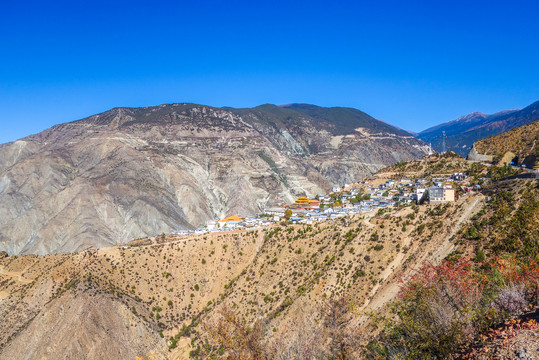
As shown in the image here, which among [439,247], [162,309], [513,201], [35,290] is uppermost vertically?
[513,201]

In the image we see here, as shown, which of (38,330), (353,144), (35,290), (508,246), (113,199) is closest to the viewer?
(508,246)

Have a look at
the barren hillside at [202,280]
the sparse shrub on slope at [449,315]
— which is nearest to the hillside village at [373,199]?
the barren hillside at [202,280]

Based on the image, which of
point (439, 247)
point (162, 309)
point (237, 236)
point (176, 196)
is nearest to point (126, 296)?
point (162, 309)

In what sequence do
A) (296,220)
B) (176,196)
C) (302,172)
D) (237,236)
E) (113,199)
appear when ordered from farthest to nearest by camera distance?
(302,172) → (176,196) → (113,199) → (296,220) → (237,236)

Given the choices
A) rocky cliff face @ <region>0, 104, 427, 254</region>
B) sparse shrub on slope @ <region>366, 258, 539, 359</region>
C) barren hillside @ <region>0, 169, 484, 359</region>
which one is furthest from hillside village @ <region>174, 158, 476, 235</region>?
sparse shrub on slope @ <region>366, 258, 539, 359</region>

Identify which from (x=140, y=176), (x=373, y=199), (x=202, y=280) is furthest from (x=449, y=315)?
(x=140, y=176)

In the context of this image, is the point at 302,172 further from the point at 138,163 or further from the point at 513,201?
the point at 513,201

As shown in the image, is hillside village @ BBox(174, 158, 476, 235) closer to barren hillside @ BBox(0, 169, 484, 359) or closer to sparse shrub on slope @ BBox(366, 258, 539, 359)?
barren hillside @ BBox(0, 169, 484, 359)

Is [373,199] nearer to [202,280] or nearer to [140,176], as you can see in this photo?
[202,280]
